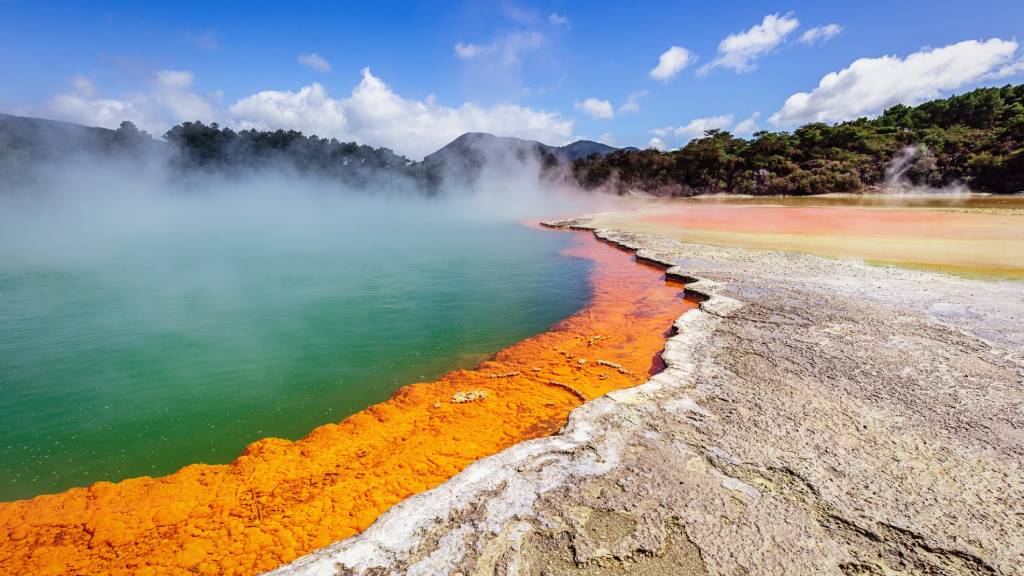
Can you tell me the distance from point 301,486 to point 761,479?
7.94 ft

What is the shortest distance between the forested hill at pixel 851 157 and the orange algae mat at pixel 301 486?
29.2 metres

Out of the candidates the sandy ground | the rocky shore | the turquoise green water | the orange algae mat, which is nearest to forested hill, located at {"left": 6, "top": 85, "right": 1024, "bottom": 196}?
the sandy ground

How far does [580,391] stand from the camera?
340 cm

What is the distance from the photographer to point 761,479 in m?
2.04

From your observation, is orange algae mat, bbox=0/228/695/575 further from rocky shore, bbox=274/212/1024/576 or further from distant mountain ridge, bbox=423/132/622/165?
distant mountain ridge, bbox=423/132/622/165

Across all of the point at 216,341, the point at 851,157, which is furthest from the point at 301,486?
the point at 851,157

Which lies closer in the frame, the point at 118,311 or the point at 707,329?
the point at 707,329

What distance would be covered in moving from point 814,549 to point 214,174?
109 ft

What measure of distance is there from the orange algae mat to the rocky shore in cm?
46

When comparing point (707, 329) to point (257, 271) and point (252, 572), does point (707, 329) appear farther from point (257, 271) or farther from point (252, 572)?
point (257, 271)

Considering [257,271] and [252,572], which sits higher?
[257,271]

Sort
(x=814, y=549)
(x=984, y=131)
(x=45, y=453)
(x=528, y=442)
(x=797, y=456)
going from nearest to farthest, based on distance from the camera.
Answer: (x=814, y=549)
(x=797, y=456)
(x=528, y=442)
(x=45, y=453)
(x=984, y=131)

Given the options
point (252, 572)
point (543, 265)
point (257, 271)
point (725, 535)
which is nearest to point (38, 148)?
point (257, 271)

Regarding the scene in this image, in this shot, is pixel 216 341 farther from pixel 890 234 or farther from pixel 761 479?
pixel 890 234
